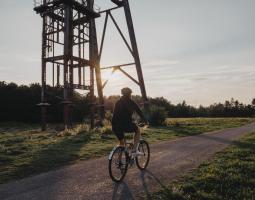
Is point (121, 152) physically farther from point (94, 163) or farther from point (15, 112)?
point (15, 112)

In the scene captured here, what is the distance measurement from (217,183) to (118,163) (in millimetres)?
2447

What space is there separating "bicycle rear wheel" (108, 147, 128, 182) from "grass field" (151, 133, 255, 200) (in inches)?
52.5

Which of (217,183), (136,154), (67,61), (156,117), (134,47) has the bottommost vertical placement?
(217,183)

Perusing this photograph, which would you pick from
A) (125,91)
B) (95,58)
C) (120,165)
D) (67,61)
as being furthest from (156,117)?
(120,165)

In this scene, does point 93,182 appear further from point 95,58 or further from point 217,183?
point 95,58

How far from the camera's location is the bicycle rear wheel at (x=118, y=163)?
25.1ft

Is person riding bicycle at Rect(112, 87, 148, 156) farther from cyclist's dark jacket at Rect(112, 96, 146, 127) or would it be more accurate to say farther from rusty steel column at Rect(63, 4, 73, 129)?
rusty steel column at Rect(63, 4, 73, 129)

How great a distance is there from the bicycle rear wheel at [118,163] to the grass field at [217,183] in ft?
4.38

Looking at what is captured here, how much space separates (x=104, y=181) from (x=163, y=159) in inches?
143

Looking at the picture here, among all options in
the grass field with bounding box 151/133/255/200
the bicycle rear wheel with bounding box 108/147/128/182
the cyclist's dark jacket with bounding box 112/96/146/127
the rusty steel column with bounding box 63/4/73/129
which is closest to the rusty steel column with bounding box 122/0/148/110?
the rusty steel column with bounding box 63/4/73/129

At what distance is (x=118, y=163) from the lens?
8000 millimetres

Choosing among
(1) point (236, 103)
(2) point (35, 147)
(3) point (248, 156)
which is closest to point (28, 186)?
(2) point (35, 147)

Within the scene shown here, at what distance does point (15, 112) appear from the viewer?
157 feet

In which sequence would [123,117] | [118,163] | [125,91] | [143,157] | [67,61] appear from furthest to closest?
[67,61] → [143,157] → [125,91] → [123,117] → [118,163]
